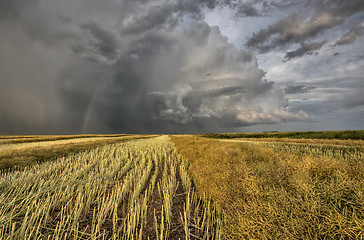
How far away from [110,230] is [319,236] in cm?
434

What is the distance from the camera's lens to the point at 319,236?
6.61 feet

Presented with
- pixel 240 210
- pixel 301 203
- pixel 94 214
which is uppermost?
pixel 301 203

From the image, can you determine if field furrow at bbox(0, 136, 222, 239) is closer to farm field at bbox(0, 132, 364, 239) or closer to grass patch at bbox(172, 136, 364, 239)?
farm field at bbox(0, 132, 364, 239)

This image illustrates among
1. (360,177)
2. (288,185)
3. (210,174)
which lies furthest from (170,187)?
(360,177)

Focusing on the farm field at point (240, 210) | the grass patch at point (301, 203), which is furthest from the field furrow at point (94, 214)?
the grass patch at point (301, 203)

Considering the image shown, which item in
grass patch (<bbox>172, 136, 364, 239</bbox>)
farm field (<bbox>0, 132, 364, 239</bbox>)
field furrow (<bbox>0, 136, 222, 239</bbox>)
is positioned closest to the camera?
grass patch (<bbox>172, 136, 364, 239</bbox>)

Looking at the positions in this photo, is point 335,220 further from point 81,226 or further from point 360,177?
point 81,226

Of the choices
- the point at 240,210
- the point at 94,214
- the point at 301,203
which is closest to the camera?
the point at 301,203

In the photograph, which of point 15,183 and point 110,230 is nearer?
point 110,230

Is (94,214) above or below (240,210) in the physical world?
below

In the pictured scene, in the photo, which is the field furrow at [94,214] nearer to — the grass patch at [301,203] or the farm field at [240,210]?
the farm field at [240,210]

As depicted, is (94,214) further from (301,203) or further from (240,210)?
(301,203)

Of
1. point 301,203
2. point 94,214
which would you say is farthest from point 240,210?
point 94,214

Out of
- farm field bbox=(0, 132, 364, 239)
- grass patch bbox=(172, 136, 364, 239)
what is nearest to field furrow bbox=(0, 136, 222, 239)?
farm field bbox=(0, 132, 364, 239)
